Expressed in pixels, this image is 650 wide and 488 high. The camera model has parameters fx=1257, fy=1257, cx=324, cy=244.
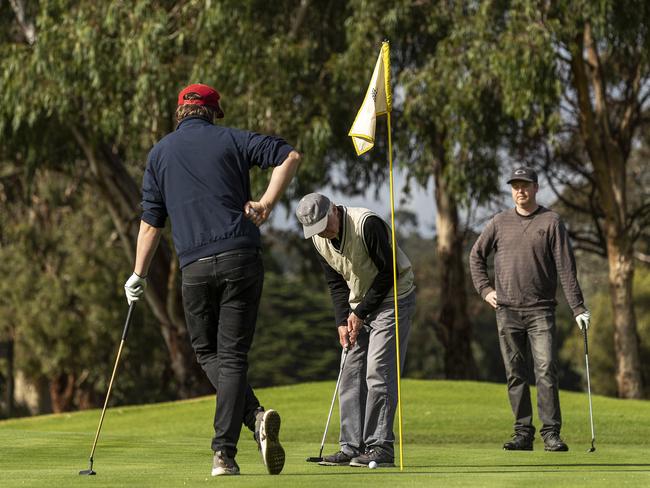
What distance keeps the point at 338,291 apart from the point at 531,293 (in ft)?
7.03

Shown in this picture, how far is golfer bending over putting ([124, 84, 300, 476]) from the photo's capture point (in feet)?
20.2

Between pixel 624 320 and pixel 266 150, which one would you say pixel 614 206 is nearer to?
pixel 624 320

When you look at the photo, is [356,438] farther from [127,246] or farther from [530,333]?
[127,246]

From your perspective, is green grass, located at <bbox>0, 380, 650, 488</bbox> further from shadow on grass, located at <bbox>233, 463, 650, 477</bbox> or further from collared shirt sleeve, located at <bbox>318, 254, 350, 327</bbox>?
collared shirt sleeve, located at <bbox>318, 254, 350, 327</bbox>

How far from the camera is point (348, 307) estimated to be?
23.8 ft

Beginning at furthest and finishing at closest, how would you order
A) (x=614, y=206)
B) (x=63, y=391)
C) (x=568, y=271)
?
(x=63, y=391) → (x=614, y=206) → (x=568, y=271)

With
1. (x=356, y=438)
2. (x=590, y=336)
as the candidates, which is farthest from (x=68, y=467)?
(x=590, y=336)

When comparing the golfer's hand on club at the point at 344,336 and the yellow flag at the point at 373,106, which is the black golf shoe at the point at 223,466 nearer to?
the golfer's hand on club at the point at 344,336

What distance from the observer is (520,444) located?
8828mm

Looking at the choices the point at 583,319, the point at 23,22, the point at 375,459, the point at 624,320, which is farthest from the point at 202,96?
the point at 23,22

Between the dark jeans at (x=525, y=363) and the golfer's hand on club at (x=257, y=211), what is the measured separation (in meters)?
3.35

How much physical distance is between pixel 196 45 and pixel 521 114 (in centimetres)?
541

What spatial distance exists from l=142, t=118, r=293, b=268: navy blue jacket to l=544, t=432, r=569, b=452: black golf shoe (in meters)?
3.31

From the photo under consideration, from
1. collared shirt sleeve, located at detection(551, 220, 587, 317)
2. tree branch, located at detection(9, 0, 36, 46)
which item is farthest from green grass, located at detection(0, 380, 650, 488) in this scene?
tree branch, located at detection(9, 0, 36, 46)
